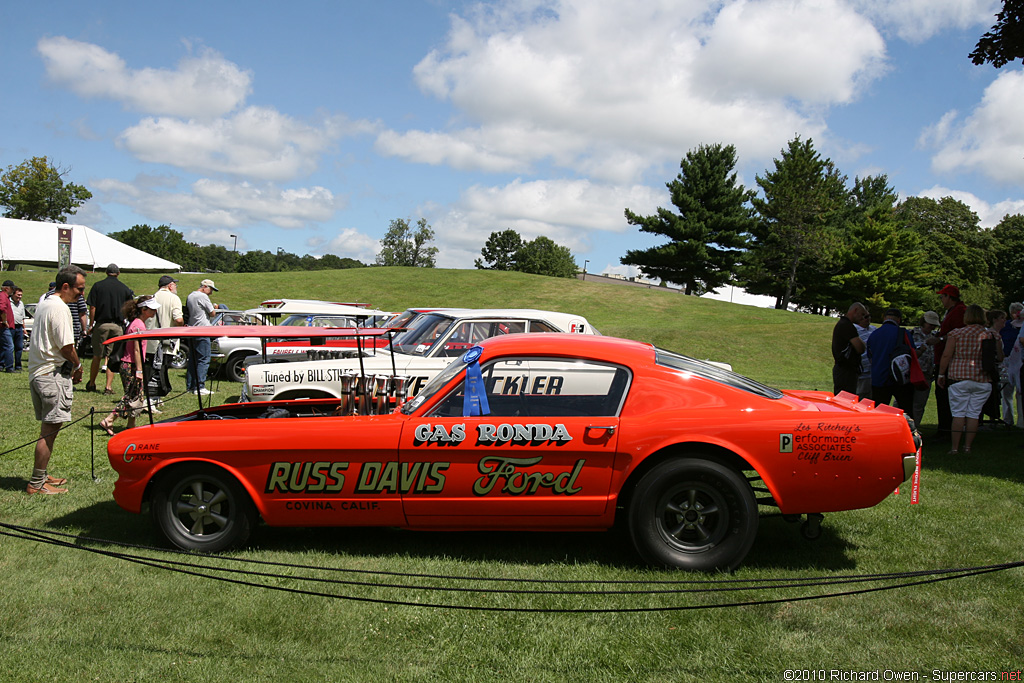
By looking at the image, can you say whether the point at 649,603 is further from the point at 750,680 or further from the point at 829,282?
the point at 829,282

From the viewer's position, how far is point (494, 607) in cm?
347

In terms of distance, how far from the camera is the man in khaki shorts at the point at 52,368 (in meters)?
5.55

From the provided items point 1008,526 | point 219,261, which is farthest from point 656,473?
point 219,261

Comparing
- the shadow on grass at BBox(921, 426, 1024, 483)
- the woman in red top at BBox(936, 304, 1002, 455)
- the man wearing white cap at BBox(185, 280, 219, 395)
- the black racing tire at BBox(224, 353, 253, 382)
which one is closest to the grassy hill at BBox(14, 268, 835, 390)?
the shadow on grass at BBox(921, 426, 1024, 483)

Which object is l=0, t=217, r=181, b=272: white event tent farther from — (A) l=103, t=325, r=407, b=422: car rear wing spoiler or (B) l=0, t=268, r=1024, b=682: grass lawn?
(B) l=0, t=268, r=1024, b=682: grass lawn

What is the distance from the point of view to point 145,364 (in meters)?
5.09

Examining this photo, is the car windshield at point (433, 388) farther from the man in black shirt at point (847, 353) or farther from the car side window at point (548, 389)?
the man in black shirt at point (847, 353)

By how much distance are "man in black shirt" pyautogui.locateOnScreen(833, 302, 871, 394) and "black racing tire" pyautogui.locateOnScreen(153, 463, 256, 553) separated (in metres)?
6.68

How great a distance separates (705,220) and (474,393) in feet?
175

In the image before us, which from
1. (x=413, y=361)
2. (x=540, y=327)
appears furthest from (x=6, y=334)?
(x=540, y=327)

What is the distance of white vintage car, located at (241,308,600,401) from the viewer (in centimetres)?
812

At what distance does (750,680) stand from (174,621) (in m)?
2.74

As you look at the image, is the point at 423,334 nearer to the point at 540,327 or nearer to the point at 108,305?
the point at 540,327

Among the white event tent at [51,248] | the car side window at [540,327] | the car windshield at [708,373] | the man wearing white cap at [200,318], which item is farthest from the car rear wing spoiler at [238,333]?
the white event tent at [51,248]
